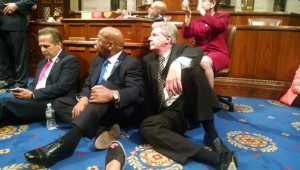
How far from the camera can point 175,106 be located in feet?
6.21

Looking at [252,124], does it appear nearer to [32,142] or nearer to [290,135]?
[290,135]

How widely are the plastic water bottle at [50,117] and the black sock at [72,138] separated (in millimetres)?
547

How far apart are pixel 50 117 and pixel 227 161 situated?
1.38 m

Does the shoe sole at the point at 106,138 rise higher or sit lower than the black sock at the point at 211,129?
lower

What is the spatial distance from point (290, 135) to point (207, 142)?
737mm

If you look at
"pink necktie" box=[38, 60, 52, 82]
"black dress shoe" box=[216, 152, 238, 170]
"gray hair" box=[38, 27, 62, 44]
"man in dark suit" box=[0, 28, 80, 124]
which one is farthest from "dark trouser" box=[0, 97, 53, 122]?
"black dress shoe" box=[216, 152, 238, 170]

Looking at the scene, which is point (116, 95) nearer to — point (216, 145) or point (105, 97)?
point (105, 97)

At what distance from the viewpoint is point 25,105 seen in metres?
2.12

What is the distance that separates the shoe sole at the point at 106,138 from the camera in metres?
1.74

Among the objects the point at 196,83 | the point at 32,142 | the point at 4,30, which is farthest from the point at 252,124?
the point at 4,30

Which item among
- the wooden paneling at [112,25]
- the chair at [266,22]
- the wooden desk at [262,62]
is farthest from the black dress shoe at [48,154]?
the chair at [266,22]

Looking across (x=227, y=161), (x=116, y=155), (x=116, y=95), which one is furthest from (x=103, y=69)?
(x=227, y=161)

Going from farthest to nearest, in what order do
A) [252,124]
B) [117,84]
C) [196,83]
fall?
[252,124], [117,84], [196,83]

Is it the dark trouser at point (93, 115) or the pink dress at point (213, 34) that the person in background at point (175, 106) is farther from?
the pink dress at point (213, 34)
